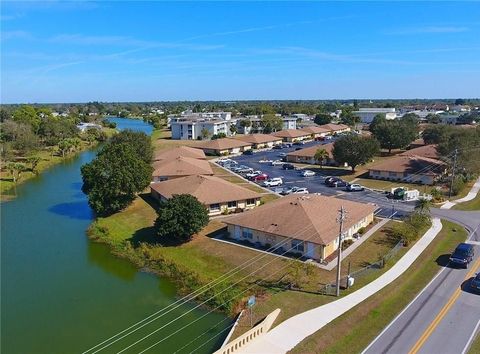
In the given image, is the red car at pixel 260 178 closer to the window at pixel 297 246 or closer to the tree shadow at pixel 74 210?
the tree shadow at pixel 74 210

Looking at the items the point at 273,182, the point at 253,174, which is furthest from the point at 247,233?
the point at 253,174

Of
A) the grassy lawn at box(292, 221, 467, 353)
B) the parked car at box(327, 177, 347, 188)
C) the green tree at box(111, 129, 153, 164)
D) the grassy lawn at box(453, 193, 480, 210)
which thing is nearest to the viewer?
the grassy lawn at box(292, 221, 467, 353)

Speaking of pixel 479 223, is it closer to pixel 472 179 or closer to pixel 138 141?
pixel 472 179

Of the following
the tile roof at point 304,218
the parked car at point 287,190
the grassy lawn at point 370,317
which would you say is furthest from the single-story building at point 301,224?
Answer: the parked car at point 287,190

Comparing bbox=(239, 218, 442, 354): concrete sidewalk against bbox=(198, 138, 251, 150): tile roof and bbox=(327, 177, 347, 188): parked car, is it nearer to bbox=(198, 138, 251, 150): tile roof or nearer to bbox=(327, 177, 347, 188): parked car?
bbox=(327, 177, 347, 188): parked car

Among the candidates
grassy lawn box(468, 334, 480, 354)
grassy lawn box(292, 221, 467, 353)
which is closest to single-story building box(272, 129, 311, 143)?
grassy lawn box(292, 221, 467, 353)

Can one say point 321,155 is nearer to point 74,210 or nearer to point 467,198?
point 467,198

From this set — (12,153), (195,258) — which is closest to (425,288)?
(195,258)
